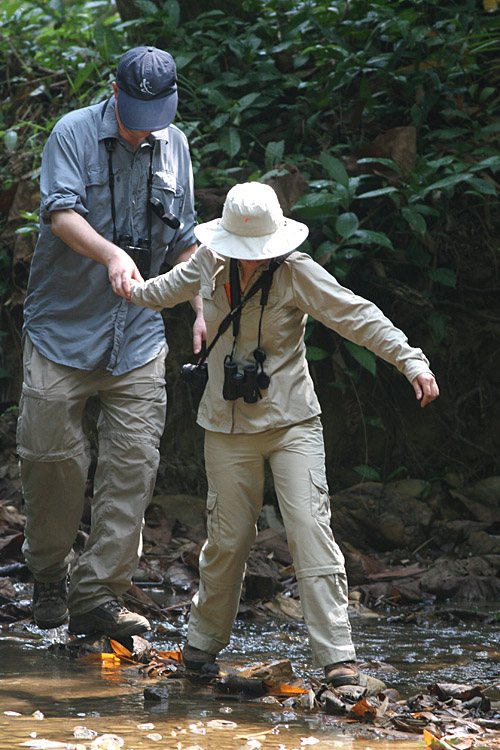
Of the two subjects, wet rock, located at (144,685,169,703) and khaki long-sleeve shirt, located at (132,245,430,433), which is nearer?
wet rock, located at (144,685,169,703)

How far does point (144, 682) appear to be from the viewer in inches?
138

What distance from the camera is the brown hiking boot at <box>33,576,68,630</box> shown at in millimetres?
4234

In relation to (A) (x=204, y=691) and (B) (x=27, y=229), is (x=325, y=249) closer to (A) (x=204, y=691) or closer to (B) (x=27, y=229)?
A: (B) (x=27, y=229)

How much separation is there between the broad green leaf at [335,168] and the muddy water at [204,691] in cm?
284

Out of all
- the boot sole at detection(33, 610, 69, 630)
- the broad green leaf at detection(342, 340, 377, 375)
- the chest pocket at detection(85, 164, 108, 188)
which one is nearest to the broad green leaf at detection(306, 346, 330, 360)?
the broad green leaf at detection(342, 340, 377, 375)

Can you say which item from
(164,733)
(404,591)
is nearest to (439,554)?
(404,591)

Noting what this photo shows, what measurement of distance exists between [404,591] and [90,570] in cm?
194

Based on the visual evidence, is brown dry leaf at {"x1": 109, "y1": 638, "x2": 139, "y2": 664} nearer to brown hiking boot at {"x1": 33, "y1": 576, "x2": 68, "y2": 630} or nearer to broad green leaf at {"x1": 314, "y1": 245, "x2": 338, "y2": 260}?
brown hiking boot at {"x1": 33, "y1": 576, "x2": 68, "y2": 630}

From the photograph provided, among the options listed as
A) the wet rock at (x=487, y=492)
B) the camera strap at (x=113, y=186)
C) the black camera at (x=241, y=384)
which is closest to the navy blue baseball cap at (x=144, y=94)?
the camera strap at (x=113, y=186)

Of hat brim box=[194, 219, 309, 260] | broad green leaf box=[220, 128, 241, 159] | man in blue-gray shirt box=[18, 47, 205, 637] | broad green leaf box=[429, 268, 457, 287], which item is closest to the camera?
hat brim box=[194, 219, 309, 260]

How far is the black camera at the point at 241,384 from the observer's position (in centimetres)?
345

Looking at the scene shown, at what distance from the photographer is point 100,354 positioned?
13.4 ft

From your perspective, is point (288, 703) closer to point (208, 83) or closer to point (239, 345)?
point (239, 345)

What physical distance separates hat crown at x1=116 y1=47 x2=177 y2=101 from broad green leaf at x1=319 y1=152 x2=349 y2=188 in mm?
2148
